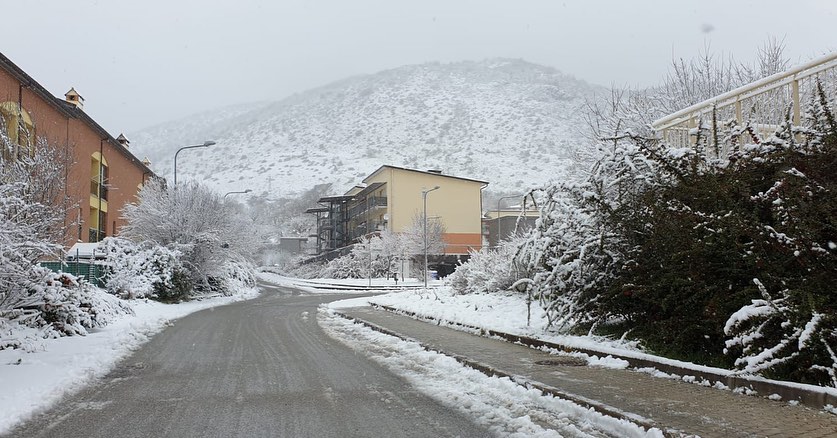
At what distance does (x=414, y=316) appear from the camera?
17844 mm

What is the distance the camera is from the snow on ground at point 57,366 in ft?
21.9

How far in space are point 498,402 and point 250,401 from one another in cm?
276

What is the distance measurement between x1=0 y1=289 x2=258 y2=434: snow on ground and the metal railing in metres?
9.70

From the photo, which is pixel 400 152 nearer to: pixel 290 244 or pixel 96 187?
pixel 290 244

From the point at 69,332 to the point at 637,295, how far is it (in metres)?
11.1

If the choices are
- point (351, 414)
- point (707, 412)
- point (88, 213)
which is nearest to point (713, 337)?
point (707, 412)

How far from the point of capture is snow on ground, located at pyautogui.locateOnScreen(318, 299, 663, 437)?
543 cm

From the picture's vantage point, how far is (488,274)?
1989cm

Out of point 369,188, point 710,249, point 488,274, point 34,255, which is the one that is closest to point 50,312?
point 34,255

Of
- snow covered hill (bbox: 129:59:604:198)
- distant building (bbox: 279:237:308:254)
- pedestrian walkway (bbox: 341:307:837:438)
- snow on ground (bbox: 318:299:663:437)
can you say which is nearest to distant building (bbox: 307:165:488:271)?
distant building (bbox: 279:237:308:254)

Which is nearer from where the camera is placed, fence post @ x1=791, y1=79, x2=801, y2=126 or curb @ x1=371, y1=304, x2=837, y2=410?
curb @ x1=371, y1=304, x2=837, y2=410

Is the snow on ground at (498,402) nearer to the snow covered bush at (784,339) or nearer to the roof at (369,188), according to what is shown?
the snow covered bush at (784,339)

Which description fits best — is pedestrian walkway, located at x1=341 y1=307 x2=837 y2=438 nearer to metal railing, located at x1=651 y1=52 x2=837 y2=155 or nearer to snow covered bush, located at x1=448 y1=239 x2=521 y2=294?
metal railing, located at x1=651 y1=52 x2=837 y2=155

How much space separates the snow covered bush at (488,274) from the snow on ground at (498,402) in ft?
25.3
